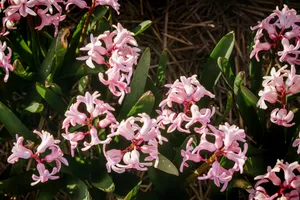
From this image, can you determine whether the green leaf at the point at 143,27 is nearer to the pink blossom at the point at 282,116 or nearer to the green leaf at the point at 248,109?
the green leaf at the point at 248,109

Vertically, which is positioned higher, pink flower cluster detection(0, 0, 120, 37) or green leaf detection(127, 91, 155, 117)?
pink flower cluster detection(0, 0, 120, 37)

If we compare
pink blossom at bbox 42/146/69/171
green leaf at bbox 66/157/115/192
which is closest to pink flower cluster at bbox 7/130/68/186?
pink blossom at bbox 42/146/69/171

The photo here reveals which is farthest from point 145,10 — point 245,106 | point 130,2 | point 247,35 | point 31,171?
point 31,171

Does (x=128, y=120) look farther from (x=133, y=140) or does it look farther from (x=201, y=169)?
(x=201, y=169)

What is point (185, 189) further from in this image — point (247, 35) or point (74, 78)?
point (247, 35)

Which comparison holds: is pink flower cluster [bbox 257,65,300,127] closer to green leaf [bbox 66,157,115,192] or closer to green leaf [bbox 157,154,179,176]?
green leaf [bbox 157,154,179,176]
